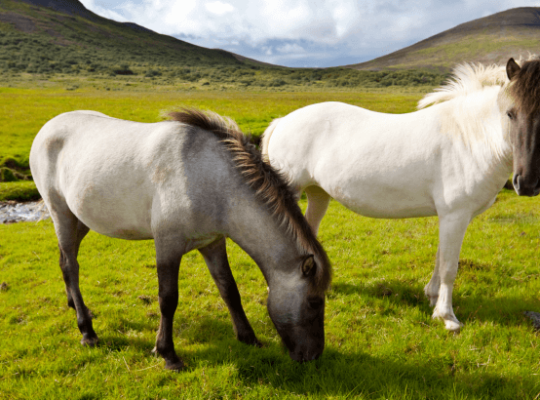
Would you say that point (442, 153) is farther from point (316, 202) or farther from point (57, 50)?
point (57, 50)

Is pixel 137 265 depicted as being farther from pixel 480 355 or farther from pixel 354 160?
pixel 480 355

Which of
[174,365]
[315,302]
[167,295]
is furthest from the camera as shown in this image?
[174,365]

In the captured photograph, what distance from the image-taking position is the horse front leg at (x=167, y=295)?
11.6 ft

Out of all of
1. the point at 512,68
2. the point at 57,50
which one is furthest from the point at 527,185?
the point at 57,50

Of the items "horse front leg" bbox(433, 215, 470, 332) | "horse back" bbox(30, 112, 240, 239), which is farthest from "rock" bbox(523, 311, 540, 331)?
"horse back" bbox(30, 112, 240, 239)

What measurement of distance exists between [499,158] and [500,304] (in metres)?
2.21

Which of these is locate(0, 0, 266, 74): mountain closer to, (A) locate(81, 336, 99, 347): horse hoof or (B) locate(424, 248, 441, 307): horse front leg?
(A) locate(81, 336, 99, 347): horse hoof

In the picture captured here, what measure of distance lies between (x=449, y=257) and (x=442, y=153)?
1279 millimetres

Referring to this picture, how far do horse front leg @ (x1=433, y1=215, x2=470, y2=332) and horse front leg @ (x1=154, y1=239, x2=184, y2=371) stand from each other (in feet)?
10.3

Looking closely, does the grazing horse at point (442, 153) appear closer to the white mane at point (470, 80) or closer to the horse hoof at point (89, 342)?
the white mane at point (470, 80)

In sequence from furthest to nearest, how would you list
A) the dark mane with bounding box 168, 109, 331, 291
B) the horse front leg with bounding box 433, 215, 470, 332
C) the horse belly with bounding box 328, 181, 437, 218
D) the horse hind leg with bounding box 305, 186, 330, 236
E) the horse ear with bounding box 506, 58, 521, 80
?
the horse hind leg with bounding box 305, 186, 330, 236 < the horse belly with bounding box 328, 181, 437, 218 < the horse front leg with bounding box 433, 215, 470, 332 < the horse ear with bounding box 506, 58, 521, 80 < the dark mane with bounding box 168, 109, 331, 291

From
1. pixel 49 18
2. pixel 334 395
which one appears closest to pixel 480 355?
pixel 334 395

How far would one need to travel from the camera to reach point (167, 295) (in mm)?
3631

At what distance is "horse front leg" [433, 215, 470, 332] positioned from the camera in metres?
4.18
